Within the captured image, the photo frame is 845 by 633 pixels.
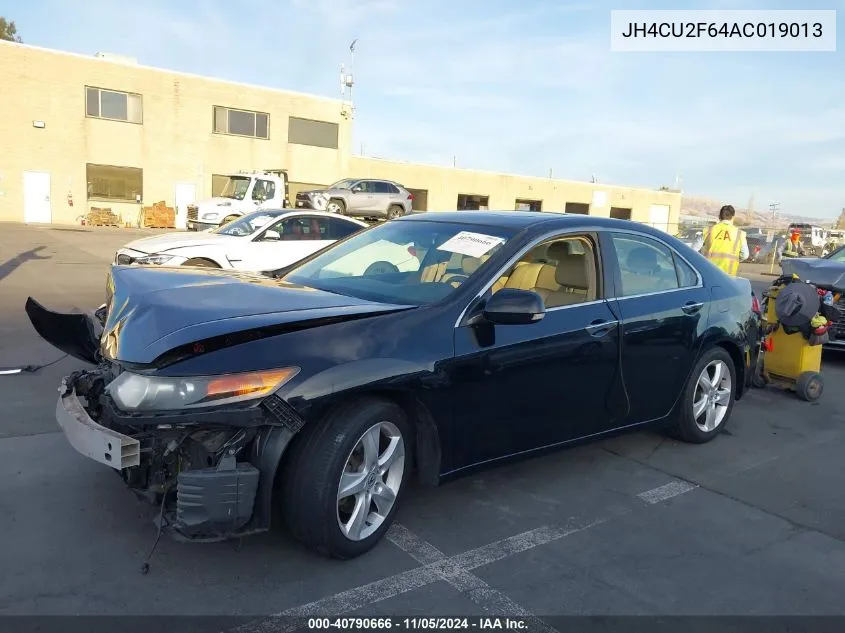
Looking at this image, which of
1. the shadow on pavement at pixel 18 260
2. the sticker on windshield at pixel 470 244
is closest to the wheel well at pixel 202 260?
the shadow on pavement at pixel 18 260

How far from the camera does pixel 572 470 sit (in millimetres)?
4535

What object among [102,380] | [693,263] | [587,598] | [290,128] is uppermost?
[290,128]

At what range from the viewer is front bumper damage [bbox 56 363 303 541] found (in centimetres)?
279

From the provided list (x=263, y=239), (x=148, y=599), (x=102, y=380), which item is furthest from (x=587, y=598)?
(x=263, y=239)

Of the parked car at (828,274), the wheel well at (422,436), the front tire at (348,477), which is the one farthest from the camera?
the parked car at (828,274)

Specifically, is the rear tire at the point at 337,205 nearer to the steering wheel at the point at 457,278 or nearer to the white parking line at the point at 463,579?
the steering wheel at the point at 457,278

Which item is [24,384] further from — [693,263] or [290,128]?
[290,128]

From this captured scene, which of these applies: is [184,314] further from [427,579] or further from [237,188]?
[237,188]

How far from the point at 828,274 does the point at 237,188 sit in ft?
56.6

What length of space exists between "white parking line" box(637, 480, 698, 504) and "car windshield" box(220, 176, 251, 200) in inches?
733

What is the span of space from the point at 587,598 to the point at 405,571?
810 millimetres

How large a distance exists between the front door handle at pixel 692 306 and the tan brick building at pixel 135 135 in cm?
2967

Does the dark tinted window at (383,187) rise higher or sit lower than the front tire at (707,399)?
higher

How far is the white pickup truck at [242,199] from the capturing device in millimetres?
20344
